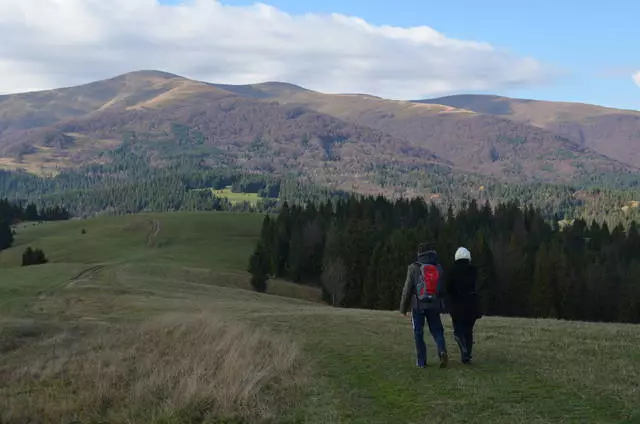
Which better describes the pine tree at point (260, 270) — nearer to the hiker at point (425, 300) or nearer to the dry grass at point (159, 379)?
the dry grass at point (159, 379)

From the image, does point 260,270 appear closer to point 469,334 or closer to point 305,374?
point 469,334

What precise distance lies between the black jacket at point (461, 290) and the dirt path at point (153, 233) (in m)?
130

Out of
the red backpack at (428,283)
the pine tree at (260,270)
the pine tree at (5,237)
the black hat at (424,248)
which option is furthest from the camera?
the pine tree at (5,237)

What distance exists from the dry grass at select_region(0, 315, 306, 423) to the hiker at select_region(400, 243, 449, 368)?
11.2 ft

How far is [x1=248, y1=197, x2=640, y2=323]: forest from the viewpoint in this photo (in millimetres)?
86000

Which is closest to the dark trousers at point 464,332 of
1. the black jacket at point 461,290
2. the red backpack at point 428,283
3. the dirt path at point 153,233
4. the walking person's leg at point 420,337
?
Answer: the black jacket at point 461,290

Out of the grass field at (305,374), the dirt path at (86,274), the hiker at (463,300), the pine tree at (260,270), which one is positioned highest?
the hiker at (463,300)

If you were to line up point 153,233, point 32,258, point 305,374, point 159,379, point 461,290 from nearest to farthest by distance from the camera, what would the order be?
point 159,379
point 305,374
point 461,290
point 32,258
point 153,233

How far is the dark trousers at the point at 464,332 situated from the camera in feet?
58.9

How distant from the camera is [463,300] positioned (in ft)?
59.3

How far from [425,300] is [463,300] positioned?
1324mm

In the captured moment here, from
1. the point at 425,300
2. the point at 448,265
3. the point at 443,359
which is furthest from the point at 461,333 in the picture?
the point at 448,265

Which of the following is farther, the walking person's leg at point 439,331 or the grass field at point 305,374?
the walking person's leg at point 439,331

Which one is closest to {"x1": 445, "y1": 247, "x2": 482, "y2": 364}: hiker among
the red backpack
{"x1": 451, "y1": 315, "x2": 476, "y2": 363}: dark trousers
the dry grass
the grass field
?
{"x1": 451, "y1": 315, "x2": 476, "y2": 363}: dark trousers
